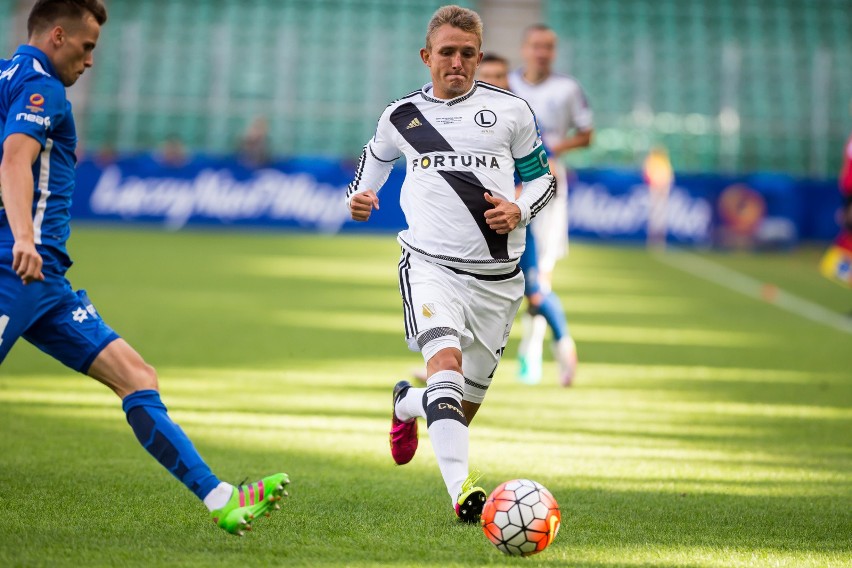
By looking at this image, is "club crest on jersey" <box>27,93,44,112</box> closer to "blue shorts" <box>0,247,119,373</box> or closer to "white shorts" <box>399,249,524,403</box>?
"blue shorts" <box>0,247,119,373</box>

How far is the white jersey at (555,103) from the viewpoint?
10.4 metres

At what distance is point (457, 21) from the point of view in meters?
5.66

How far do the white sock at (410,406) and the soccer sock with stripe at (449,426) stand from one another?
30cm

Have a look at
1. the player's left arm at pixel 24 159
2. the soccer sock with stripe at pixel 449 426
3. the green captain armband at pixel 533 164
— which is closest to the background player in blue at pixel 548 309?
the green captain armband at pixel 533 164

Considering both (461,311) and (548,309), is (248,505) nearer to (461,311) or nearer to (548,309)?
(461,311)

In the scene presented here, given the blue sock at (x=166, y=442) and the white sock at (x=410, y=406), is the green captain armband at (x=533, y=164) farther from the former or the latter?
the blue sock at (x=166, y=442)

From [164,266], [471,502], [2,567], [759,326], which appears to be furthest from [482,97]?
[164,266]

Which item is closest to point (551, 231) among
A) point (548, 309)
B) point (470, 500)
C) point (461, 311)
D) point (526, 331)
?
point (526, 331)

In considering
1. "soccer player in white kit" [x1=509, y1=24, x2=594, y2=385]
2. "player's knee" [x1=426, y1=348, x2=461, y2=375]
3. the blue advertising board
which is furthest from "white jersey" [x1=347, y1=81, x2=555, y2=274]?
the blue advertising board

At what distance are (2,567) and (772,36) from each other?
32959 millimetres

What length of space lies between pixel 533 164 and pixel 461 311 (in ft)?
2.63

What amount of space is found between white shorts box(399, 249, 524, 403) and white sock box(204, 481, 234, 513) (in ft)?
3.74

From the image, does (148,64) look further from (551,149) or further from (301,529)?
(301,529)

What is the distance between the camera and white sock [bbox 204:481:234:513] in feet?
15.6
